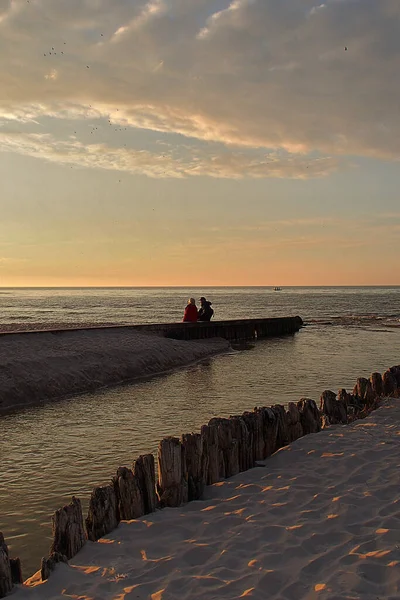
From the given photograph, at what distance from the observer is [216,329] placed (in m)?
26.5

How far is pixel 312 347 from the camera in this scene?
1005 inches

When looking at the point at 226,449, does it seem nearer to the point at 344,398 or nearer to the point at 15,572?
the point at 15,572

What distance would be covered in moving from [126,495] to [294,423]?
132 inches

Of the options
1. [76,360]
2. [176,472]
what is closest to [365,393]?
[176,472]

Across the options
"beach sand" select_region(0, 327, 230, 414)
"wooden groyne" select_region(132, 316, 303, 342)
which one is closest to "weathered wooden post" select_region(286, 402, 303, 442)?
"beach sand" select_region(0, 327, 230, 414)

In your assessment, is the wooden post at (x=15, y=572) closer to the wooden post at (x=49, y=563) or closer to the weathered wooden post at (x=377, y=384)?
Result: the wooden post at (x=49, y=563)

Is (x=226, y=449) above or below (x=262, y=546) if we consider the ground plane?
above

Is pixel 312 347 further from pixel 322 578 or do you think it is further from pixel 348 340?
pixel 322 578

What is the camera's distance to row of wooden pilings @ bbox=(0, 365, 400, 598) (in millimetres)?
4645

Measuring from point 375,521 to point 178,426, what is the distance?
527cm

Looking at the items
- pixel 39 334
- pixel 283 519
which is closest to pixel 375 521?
pixel 283 519

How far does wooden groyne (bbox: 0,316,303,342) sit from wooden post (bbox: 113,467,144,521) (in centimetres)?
1199

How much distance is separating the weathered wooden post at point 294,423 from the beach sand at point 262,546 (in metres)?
1.21

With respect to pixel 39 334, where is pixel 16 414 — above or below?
below
